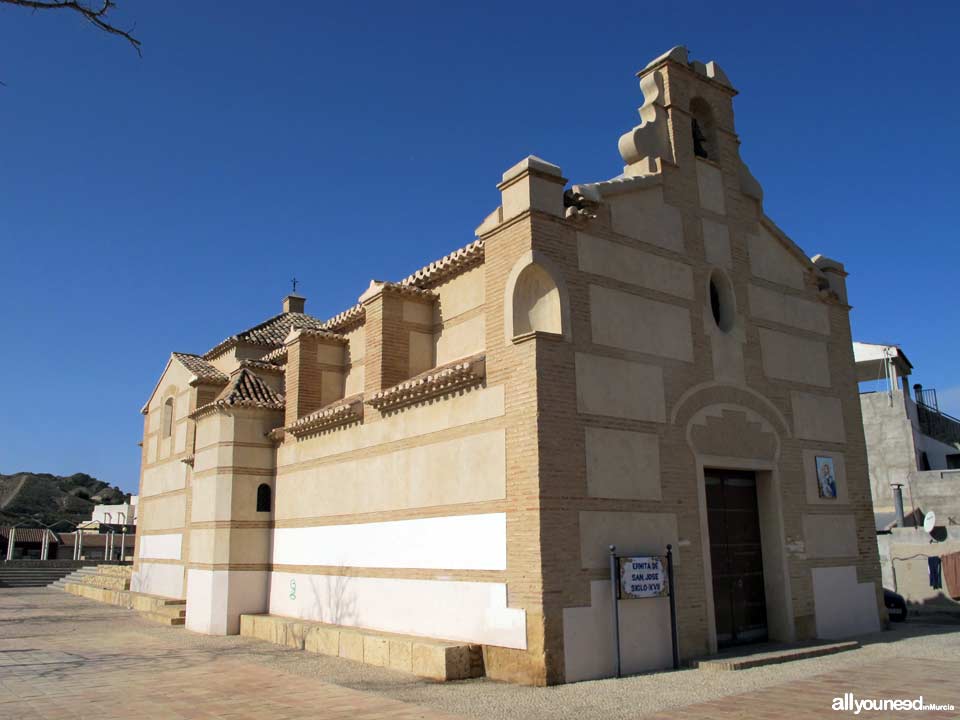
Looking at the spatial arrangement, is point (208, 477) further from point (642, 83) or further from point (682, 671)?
point (642, 83)

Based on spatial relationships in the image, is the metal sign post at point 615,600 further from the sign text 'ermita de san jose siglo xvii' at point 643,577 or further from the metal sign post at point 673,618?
the metal sign post at point 673,618

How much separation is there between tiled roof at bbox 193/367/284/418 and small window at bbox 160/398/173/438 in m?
7.00

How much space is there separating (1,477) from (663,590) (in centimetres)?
9562

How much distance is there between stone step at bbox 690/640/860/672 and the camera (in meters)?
10.2

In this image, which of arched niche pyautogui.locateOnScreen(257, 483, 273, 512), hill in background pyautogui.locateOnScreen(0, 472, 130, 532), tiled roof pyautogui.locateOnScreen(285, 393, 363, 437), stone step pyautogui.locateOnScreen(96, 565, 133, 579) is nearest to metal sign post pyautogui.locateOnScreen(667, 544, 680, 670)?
tiled roof pyautogui.locateOnScreen(285, 393, 363, 437)

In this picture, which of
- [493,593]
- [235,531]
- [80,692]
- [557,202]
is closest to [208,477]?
[235,531]

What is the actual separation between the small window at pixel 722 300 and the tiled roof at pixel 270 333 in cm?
1212

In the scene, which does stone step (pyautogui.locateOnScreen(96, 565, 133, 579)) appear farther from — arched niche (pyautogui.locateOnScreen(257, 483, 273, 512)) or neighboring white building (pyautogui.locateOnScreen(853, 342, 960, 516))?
neighboring white building (pyautogui.locateOnScreen(853, 342, 960, 516))

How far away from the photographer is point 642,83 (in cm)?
1356

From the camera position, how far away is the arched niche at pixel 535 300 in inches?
416

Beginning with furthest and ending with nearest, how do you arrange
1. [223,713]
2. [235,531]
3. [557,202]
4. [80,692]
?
[235,531], [557,202], [80,692], [223,713]

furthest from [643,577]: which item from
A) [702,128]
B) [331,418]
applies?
[702,128]

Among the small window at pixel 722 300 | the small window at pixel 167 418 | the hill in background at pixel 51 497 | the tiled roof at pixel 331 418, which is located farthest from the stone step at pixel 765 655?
the hill in background at pixel 51 497

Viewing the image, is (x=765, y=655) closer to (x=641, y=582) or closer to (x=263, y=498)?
(x=641, y=582)
